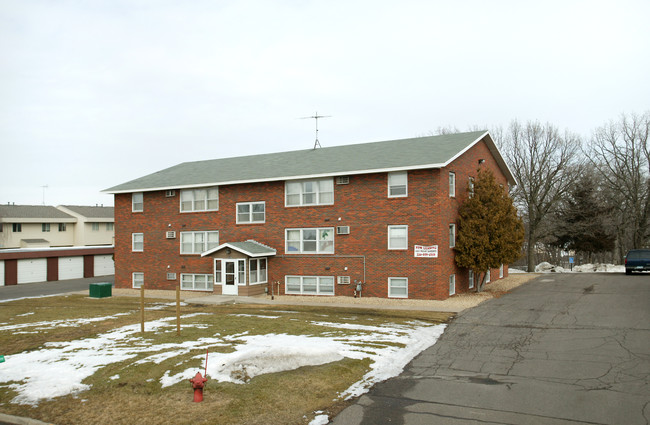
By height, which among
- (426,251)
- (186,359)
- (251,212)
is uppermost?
(251,212)

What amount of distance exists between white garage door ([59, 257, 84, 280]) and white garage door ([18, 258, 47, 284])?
A: 155 cm

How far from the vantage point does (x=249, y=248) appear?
28016mm

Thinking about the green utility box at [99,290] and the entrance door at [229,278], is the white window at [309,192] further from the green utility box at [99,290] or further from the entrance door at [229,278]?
the green utility box at [99,290]

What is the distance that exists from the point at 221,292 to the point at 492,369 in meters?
19.6

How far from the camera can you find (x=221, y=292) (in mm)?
28906

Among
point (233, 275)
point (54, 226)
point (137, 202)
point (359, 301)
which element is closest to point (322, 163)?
point (233, 275)

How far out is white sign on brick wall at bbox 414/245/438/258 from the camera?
80.9 feet

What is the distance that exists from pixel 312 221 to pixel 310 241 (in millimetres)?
1102

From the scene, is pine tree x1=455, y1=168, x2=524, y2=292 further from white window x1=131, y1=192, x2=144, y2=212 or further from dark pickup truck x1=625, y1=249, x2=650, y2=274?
white window x1=131, y1=192, x2=144, y2=212

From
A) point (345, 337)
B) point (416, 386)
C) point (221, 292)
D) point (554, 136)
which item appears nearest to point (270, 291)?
point (221, 292)

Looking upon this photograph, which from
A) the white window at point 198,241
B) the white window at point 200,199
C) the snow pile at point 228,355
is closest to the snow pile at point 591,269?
the white window at point 198,241

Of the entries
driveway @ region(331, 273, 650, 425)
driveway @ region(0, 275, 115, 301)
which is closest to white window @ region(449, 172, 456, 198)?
driveway @ region(331, 273, 650, 425)

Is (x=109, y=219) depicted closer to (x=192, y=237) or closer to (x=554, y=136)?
(x=192, y=237)

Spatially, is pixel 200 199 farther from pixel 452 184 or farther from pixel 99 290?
pixel 452 184
